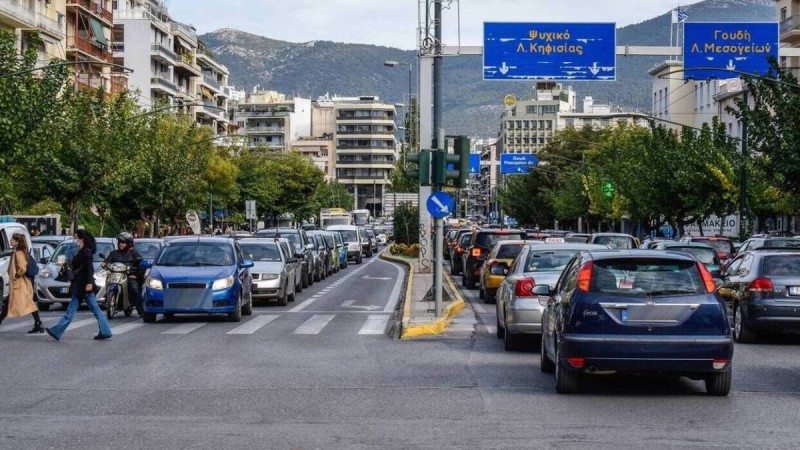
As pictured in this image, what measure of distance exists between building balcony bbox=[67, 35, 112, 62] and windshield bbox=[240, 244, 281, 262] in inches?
2011

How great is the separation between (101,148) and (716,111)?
58884mm

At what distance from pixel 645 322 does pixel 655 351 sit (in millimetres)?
291

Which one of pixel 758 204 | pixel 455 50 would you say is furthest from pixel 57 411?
pixel 758 204

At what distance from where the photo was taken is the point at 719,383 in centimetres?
1322

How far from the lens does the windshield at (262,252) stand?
32.2 metres

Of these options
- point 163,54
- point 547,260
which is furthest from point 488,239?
point 163,54

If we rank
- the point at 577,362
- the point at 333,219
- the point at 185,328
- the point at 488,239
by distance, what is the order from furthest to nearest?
the point at 333,219, the point at 488,239, the point at 185,328, the point at 577,362

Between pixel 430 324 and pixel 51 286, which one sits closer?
pixel 430 324

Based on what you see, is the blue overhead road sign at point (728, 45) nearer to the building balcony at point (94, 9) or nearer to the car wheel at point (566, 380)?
the car wheel at point (566, 380)

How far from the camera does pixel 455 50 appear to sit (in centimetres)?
3544

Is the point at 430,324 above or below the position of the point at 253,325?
above

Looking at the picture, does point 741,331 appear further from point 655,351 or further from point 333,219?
point 333,219

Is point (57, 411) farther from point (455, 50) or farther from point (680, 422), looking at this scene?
point (455, 50)

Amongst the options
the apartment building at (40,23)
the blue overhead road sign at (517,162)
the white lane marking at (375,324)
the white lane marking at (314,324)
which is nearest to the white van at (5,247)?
the white lane marking at (314,324)
